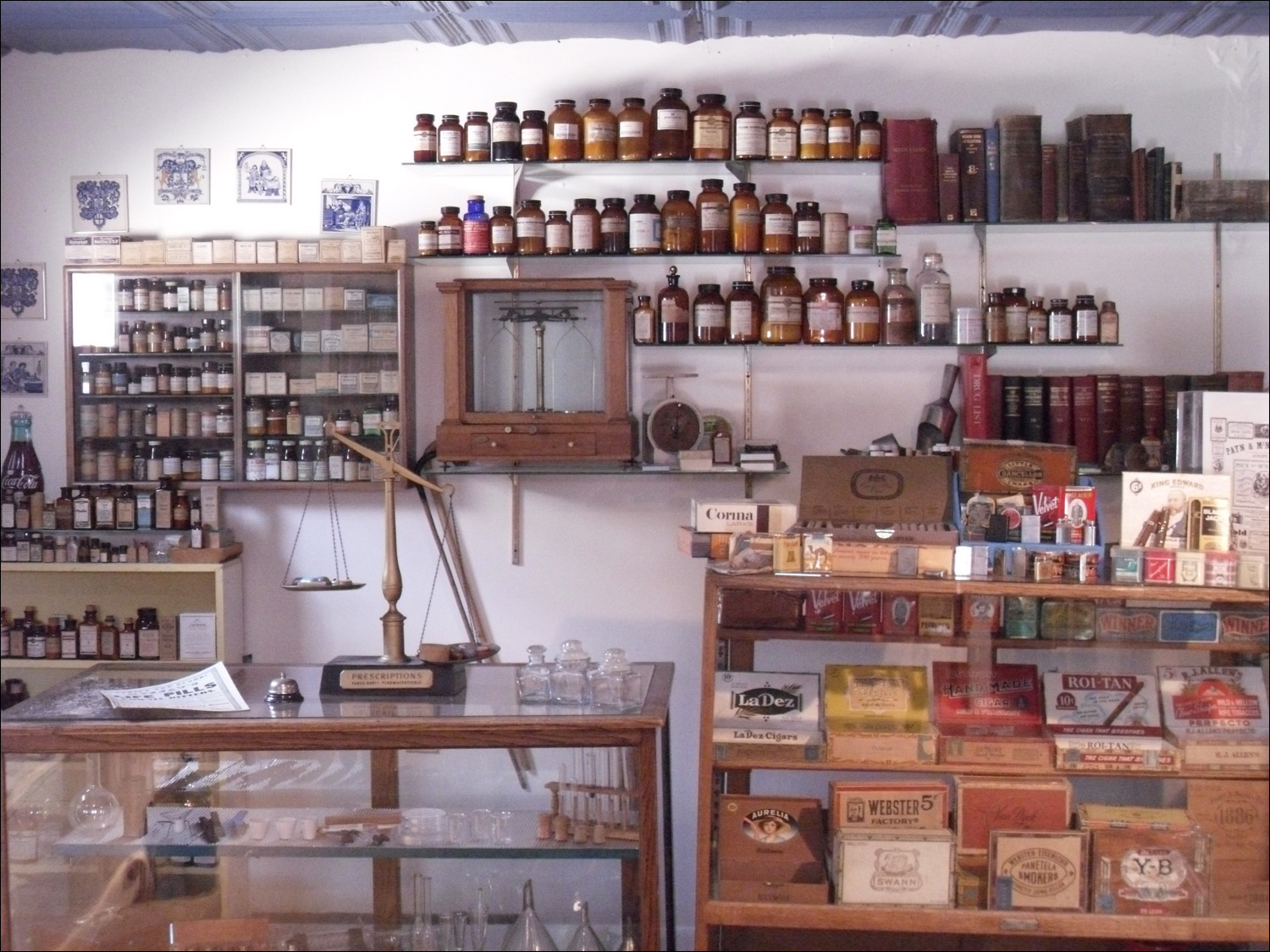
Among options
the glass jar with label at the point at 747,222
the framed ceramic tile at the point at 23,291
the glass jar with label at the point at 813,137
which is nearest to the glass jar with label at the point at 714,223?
the glass jar with label at the point at 747,222

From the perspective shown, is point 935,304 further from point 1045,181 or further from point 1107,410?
point 1107,410

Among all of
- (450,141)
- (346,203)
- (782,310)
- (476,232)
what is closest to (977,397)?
(782,310)

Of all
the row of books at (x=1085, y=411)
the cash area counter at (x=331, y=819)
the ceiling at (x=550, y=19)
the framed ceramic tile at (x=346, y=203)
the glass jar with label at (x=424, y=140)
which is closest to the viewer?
the cash area counter at (x=331, y=819)

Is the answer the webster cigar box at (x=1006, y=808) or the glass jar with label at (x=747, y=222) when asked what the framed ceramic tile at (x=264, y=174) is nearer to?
the glass jar with label at (x=747, y=222)

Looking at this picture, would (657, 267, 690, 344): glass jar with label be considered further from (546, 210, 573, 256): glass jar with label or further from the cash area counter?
the cash area counter

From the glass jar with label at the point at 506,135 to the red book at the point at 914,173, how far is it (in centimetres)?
106

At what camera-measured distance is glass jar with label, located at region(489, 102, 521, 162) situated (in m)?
3.70

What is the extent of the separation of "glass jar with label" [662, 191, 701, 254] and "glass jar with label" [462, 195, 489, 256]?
516 mm

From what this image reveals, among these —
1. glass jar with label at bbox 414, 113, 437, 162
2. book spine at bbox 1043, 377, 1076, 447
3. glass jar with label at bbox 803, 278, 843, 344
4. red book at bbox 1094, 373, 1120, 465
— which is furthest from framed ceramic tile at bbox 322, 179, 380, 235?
red book at bbox 1094, 373, 1120, 465

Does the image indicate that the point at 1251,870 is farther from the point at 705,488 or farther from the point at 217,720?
the point at 217,720

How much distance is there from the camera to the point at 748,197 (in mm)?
3725

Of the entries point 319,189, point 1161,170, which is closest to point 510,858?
point 319,189

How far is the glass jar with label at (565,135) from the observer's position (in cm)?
372

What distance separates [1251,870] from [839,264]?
78.0 inches
